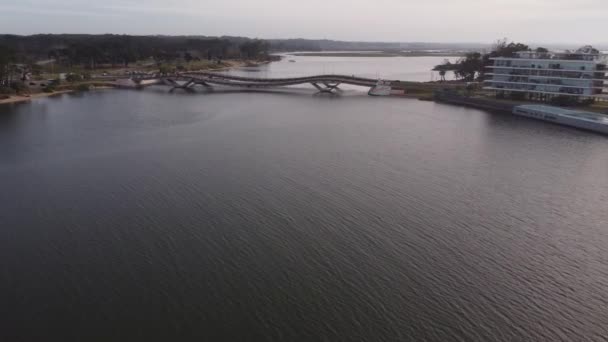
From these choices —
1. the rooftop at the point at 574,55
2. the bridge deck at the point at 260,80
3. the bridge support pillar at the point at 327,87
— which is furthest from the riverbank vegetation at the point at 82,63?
the rooftop at the point at 574,55

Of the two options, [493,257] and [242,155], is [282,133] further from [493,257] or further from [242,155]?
[493,257]

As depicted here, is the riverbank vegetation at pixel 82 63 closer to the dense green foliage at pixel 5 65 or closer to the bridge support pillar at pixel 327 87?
the dense green foliage at pixel 5 65

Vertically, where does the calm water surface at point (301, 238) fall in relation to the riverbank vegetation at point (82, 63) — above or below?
below

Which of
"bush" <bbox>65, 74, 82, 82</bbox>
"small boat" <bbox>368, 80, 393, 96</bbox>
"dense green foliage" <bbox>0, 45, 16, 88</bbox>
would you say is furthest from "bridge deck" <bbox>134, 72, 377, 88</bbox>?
"dense green foliage" <bbox>0, 45, 16, 88</bbox>

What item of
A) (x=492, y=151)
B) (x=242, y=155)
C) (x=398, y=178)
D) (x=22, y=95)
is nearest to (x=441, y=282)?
(x=398, y=178)

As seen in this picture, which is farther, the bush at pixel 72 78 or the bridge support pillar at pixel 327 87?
the bush at pixel 72 78

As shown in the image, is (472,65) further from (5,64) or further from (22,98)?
(5,64)

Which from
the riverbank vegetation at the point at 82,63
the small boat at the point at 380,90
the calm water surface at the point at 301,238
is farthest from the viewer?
the small boat at the point at 380,90

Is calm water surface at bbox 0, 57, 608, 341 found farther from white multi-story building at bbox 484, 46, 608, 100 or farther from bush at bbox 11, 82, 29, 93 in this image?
bush at bbox 11, 82, 29, 93
